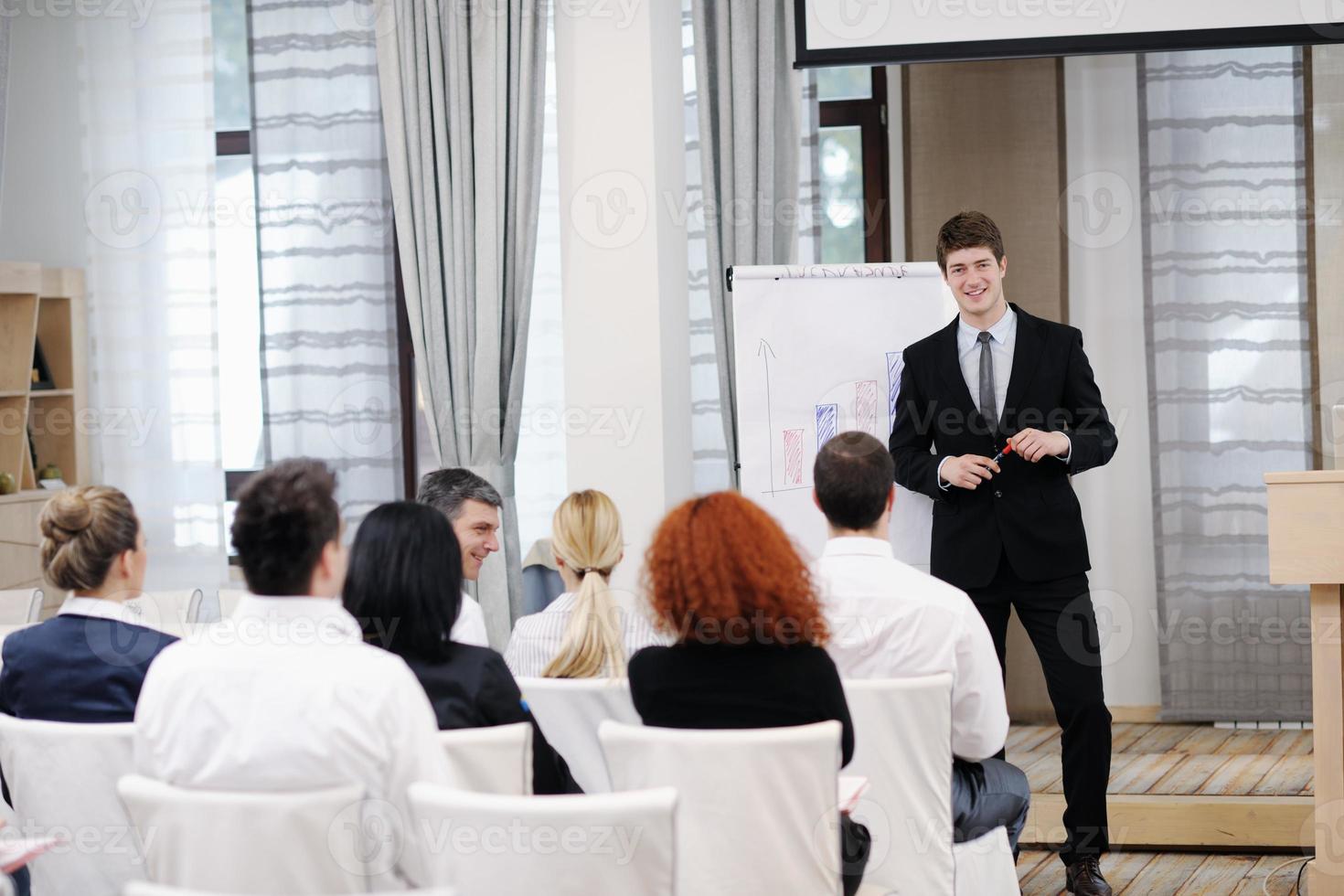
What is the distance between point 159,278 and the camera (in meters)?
5.51

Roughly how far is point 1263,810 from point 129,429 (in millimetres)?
4605

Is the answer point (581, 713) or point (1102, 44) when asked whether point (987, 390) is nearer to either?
point (1102, 44)

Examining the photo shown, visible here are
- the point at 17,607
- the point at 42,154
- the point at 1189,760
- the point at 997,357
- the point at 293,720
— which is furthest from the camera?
the point at 42,154

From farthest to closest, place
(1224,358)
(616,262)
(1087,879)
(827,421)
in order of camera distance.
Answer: (1224,358) < (616,262) < (827,421) < (1087,879)

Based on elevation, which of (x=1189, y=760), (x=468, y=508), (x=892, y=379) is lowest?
(x=1189, y=760)

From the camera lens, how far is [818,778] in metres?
1.84

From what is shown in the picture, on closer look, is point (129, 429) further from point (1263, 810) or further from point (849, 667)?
point (1263, 810)

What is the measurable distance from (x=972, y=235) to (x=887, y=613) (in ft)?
4.79

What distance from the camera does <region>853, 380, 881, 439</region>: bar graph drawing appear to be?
158 inches

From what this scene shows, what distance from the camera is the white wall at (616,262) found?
4.47 metres

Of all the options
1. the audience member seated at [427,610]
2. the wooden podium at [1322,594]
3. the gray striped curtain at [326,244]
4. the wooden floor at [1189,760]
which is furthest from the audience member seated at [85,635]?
the wooden floor at [1189,760]

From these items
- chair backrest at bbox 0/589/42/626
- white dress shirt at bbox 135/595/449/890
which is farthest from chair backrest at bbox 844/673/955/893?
chair backrest at bbox 0/589/42/626

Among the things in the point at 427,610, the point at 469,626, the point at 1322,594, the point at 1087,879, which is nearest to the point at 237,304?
the point at 469,626

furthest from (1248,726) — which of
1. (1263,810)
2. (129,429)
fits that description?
(129,429)
